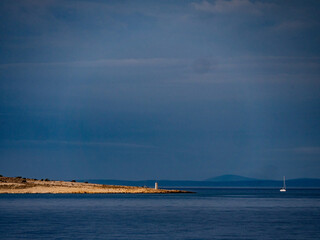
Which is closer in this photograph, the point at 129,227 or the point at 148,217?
the point at 129,227

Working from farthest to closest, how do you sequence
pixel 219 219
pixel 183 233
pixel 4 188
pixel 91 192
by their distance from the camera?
pixel 91 192, pixel 4 188, pixel 219 219, pixel 183 233

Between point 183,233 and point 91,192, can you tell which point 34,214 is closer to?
point 183,233

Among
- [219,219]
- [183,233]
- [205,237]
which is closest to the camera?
[205,237]

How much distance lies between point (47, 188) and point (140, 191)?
28818 mm

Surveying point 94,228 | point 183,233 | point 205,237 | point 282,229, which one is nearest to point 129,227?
point 94,228

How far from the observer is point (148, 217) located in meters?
67.7

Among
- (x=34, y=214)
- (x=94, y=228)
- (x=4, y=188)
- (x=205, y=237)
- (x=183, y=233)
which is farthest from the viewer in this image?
(x=4, y=188)

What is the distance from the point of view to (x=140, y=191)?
161250mm

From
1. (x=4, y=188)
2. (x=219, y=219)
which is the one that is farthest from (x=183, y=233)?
(x=4, y=188)

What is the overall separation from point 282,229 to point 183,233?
32.3ft

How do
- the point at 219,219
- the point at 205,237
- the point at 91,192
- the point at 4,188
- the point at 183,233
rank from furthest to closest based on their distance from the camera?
the point at 91,192 → the point at 4,188 → the point at 219,219 → the point at 183,233 → the point at 205,237

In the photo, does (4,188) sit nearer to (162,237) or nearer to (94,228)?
(94,228)

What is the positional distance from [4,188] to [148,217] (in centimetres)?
7841

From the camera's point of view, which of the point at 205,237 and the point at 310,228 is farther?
the point at 310,228
